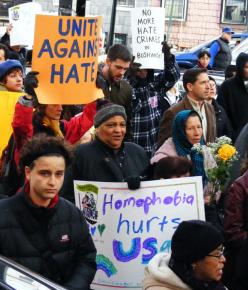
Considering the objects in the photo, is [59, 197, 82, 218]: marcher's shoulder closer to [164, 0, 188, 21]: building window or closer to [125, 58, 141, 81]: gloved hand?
[125, 58, 141, 81]: gloved hand

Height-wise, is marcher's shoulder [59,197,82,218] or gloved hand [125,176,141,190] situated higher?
gloved hand [125,176,141,190]

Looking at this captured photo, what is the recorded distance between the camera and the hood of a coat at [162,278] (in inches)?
182

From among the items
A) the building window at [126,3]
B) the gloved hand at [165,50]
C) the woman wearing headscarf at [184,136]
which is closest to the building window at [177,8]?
the building window at [126,3]

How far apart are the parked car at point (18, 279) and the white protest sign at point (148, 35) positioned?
518 cm

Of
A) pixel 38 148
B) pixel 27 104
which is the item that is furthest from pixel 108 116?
pixel 38 148

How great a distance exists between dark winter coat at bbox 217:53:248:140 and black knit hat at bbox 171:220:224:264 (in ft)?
16.7

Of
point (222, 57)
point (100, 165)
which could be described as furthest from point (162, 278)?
point (222, 57)

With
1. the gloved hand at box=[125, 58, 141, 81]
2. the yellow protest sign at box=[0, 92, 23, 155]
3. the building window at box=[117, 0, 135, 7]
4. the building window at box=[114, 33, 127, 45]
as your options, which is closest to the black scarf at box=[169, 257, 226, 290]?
the yellow protest sign at box=[0, 92, 23, 155]

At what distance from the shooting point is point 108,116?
21.1 feet

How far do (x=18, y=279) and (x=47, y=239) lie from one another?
770mm

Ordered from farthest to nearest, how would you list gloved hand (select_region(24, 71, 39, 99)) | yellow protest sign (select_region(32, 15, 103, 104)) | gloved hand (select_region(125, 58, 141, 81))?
gloved hand (select_region(125, 58, 141, 81)) → yellow protest sign (select_region(32, 15, 103, 104)) → gloved hand (select_region(24, 71, 39, 99))

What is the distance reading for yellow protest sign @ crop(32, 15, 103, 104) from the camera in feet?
22.1

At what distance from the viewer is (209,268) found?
4754mm

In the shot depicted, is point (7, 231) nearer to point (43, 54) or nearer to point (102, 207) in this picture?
point (102, 207)
